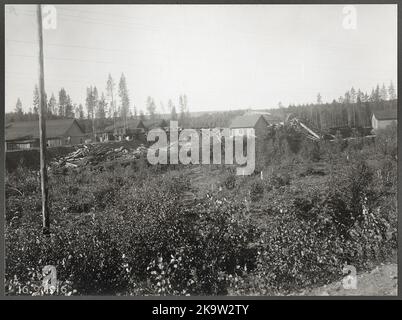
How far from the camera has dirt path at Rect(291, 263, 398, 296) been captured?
575 cm

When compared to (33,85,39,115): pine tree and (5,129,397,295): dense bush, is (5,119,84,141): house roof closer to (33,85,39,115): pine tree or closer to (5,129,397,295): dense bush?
(33,85,39,115): pine tree

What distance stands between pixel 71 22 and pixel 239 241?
15.5ft

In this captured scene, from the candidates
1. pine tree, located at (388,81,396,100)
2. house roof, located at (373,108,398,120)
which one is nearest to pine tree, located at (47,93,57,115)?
house roof, located at (373,108,398,120)

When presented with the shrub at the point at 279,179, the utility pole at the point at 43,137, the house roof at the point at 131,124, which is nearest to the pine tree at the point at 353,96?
the shrub at the point at 279,179

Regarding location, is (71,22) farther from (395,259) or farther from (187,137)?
(395,259)

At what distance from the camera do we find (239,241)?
5992 mm

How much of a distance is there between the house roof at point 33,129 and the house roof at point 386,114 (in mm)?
5446

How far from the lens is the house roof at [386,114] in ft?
20.5

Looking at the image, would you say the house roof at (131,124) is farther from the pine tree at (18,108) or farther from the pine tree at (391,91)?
the pine tree at (391,91)

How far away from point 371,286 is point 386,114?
9.74 ft

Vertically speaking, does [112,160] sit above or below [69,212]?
above

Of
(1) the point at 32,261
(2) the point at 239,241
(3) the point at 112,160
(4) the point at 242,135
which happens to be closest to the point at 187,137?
(4) the point at 242,135

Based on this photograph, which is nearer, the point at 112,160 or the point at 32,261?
the point at 32,261

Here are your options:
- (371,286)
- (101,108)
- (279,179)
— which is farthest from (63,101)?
(371,286)
